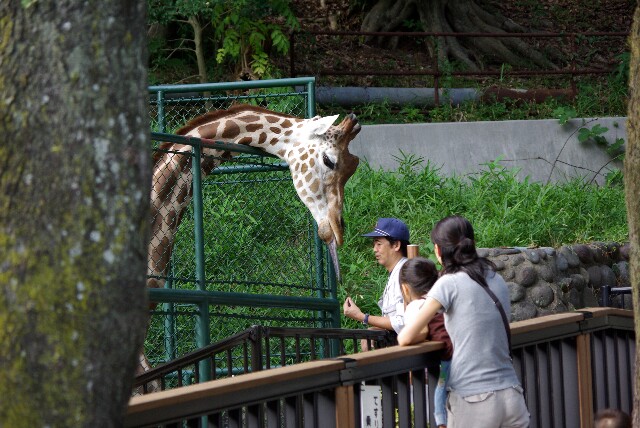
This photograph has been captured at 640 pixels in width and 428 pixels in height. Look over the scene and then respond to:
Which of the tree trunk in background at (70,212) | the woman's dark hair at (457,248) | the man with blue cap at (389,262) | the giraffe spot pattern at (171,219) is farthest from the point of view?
the giraffe spot pattern at (171,219)

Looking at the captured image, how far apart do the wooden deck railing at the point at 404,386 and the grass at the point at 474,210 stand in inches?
187

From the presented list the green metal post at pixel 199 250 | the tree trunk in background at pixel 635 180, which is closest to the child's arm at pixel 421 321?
the tree trunk in background at pixel 635 180

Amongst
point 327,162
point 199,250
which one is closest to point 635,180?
point 199,250

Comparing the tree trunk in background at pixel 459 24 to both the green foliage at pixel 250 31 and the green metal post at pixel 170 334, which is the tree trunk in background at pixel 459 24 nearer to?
the green foliage at pixel 250 31

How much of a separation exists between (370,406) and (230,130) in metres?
4.06

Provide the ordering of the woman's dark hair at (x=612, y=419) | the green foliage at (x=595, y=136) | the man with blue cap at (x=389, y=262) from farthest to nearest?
the green foliage at (x=595, y=136) < the man with blue cap at (x=389, y=262) < the woman's dark hair at (x=612, y=419)

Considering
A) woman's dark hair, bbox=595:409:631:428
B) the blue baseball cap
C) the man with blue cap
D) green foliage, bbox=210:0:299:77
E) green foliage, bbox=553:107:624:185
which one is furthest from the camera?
green foliage, bbox=210:0:299:77

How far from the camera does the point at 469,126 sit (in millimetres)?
13891

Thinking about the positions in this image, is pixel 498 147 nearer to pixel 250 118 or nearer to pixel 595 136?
pixel 595 136

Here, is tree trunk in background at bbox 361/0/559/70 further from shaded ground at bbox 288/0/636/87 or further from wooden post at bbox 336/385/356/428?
wooden post at bbox 336/385/356/428

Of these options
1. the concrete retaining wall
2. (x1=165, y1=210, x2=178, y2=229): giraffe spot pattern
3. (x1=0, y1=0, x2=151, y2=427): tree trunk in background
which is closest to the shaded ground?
the concrete retaining wall

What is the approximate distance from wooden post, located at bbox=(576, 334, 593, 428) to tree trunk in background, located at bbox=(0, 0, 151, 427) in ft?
11.4

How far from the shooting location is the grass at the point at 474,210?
1147 centimetres

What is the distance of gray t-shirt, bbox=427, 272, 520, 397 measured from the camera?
15.9ft
